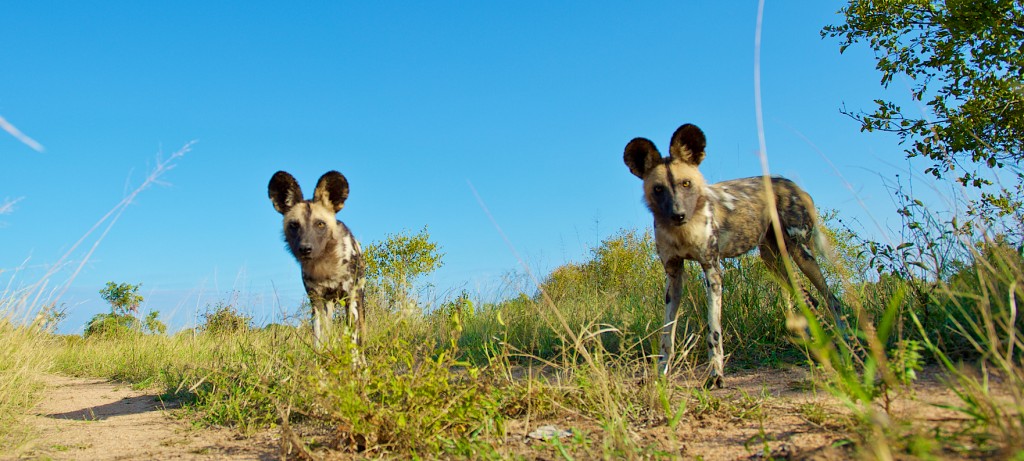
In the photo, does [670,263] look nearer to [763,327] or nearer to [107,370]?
[763,327]

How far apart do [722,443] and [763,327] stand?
3.07m

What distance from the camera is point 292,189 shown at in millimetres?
6477

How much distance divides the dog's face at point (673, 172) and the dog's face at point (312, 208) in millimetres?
2932

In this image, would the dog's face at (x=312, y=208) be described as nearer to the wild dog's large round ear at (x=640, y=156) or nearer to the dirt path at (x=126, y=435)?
the dirt path at (x=126, y=435)

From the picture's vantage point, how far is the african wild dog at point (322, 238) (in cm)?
625

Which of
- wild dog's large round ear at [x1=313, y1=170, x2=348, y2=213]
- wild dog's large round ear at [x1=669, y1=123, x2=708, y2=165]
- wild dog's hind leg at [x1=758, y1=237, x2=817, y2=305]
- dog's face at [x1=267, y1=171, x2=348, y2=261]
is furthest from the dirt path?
wild dog's hind leg at [x1=758, y1=237, x2=817, y2=305]

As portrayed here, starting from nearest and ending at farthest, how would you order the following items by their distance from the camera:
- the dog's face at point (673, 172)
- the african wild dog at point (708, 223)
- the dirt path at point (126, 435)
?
the dirt path at point (126, 435)
the african wild dog at point (708, 223)
the dog's face at point (673, 172)

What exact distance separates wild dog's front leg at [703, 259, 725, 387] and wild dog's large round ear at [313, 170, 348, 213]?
143 inches

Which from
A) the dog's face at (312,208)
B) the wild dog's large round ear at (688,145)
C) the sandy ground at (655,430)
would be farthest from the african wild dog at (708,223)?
the dog's face at (312,208)

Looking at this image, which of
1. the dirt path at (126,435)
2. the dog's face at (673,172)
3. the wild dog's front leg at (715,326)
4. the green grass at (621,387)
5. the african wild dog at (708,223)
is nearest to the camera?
the green grass at (621,387)

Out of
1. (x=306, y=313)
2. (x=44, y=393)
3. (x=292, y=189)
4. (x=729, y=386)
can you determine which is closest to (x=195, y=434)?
(x=306, y=313)

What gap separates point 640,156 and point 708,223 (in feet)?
2.78

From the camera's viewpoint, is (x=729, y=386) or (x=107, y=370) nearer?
(x=729, y=386)

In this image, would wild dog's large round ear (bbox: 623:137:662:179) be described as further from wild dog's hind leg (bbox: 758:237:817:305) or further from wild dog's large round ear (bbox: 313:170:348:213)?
wild dog's large round ear (bbox: 313:170:348:213)
